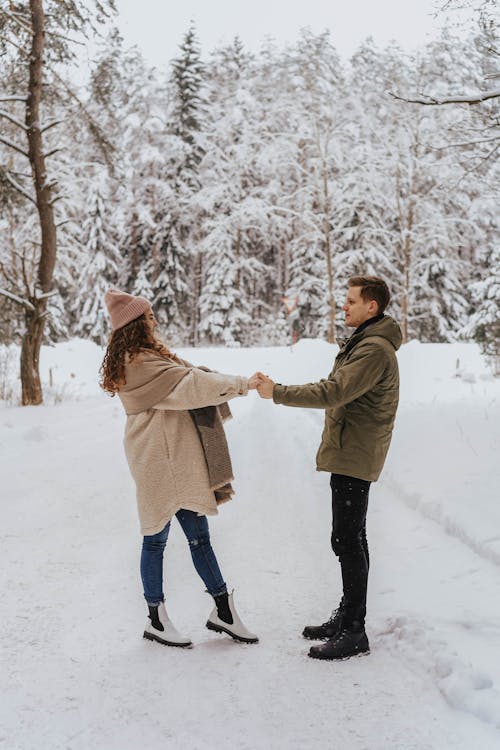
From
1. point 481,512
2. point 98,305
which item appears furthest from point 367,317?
point 98,305

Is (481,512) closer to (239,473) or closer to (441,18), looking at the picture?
(239,473)

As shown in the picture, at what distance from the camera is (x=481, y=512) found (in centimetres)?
558

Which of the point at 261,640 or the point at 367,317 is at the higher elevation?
the point at 367,317

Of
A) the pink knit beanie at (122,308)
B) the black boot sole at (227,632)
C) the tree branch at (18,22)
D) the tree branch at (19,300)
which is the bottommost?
the black boot sole at (227,632)

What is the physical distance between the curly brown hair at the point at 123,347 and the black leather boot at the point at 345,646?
177cm

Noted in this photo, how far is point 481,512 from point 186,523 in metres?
3.15

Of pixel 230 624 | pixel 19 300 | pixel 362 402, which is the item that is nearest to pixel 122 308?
pixel 362 402

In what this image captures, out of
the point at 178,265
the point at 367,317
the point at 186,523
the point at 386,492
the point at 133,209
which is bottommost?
the point at 386,492

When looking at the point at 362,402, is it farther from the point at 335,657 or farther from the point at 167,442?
the point at 335,657

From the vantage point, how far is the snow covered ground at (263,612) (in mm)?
2762

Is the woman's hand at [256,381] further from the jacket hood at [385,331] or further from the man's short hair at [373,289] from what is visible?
the man's short hair at [373,289]

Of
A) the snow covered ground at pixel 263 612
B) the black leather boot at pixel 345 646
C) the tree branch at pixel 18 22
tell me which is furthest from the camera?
the tree branch at pixel 18 22

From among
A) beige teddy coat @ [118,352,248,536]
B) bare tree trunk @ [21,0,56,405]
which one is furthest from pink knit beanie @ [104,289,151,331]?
bare tree trunk @ [21,0,56,405]

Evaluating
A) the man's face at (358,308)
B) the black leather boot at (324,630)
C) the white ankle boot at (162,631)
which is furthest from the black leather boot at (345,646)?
the man's face at (358,308)
